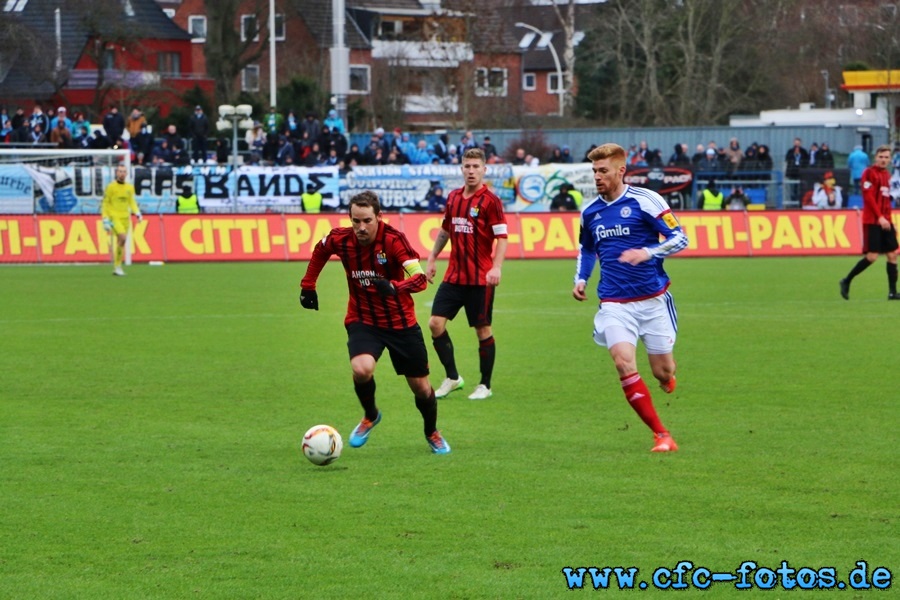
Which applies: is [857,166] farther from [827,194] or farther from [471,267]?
[471,267]

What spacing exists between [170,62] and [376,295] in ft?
231

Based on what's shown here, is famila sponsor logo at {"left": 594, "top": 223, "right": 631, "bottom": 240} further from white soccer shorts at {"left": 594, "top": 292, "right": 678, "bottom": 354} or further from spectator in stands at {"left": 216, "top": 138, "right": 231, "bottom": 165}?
spectator in stands at {"left": 216, "top": 138, "right": 231, "bottom": 165}

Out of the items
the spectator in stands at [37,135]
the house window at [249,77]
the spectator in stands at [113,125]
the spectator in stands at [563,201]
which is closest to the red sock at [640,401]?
the spectator in stands at [563,201]

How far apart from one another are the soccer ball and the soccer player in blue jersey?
1.92 metres

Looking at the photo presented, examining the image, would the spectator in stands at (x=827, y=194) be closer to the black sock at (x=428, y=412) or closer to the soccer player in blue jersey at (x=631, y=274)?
the soccer player in blue jersey at (x=631, y=274)

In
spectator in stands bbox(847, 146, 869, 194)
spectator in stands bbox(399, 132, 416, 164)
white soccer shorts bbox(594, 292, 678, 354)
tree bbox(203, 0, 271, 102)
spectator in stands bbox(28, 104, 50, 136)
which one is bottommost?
white soccer shorts bbox(594, 292, 678, 354)

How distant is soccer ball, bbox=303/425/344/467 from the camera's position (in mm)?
8766

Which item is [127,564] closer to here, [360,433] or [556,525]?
[556,525]

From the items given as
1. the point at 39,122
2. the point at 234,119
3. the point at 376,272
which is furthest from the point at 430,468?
the point at 39,122

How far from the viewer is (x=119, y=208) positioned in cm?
2692

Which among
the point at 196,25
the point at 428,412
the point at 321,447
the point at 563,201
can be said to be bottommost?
the point at 321,447

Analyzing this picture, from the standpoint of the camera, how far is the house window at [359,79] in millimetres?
80000

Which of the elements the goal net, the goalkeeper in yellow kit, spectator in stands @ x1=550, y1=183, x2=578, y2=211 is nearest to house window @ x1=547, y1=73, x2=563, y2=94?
spectator in stands @ x1=550, y1=183, x2=578, y2=211

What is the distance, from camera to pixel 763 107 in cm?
6256
